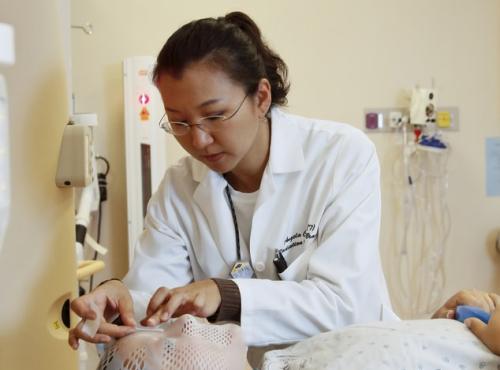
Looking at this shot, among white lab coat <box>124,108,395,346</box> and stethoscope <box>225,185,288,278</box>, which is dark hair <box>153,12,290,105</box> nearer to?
white lab coat <box>124,108,395,346</box>

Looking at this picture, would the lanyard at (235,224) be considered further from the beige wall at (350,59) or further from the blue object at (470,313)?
the beige wall at (350,59)

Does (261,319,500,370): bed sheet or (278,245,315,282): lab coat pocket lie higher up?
(278,245,315,282): lab coat pocket

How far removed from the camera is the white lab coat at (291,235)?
1164mm

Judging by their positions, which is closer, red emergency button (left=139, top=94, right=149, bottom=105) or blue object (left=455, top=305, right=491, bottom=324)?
blue object (left=455, top=305, right=491, bottom=324)

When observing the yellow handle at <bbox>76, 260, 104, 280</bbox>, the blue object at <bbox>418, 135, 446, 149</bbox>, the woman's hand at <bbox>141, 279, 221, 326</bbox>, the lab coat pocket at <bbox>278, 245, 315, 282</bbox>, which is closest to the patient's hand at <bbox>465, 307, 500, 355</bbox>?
the lab coat pocket at <bbox>278, 245, 315, 282</bbox>

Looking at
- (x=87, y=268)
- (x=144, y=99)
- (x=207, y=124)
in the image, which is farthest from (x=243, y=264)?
(x=144, y=99)

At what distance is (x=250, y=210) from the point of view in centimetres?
140

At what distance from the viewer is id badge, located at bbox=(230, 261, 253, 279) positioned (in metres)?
1.32

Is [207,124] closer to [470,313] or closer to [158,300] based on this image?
[158,300]

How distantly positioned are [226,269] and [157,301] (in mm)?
387

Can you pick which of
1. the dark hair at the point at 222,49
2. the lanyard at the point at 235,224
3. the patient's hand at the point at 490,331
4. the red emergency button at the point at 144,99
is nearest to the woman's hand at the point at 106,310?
the lanyard at the point at 235,224

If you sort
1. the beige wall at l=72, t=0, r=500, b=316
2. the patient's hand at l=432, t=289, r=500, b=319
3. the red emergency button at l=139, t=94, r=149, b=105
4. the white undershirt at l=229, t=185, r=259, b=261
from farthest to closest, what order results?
the beige wall at l=72, t=0, r=500, b=316
the red emergency button at l=139, t=94, r=149, b=105
the white undershirt at l=229, t=185, r=259, b=261
the patient's hand at l=432, t=289, r=500, b=319

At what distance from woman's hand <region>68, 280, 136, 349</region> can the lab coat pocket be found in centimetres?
35

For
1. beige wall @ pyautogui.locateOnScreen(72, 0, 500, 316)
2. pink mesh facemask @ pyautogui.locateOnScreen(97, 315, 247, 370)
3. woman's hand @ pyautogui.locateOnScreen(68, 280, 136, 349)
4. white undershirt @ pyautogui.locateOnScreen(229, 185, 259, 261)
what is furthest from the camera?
beige wall @ pyautogui.locateOnScreen(72, 0, 500, 316)
